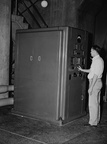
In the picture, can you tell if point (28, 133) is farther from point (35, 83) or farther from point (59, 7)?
point (59, 7)

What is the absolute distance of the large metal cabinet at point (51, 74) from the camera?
4.85 metres

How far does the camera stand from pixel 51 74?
16.3 ft

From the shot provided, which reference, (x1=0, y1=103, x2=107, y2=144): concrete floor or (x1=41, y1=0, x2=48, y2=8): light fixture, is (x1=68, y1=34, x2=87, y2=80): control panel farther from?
(x1=41, y1=0, x2=48, y2=8): light fixture

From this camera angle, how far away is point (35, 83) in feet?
17.1

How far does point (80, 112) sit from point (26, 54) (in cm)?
192

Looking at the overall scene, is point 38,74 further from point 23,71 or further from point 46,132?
point 46,132

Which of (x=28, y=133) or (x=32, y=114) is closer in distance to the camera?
(x=28, y=133)

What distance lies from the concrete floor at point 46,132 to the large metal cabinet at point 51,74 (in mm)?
242

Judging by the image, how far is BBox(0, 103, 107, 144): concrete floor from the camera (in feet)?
13.0

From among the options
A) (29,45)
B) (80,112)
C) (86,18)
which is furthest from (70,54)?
(86,18)

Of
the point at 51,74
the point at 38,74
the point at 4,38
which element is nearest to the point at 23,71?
the point at 38,74

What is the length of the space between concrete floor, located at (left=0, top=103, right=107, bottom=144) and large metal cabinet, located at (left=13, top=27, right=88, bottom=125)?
0.79ft

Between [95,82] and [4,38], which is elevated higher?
[4,38]

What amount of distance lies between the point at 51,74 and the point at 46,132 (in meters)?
1.27
